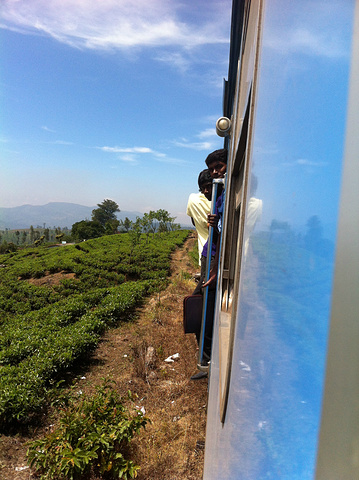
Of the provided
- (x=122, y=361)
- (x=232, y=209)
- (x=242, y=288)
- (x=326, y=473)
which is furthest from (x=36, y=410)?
(x=326, y=473)

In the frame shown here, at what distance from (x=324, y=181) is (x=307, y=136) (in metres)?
0.08

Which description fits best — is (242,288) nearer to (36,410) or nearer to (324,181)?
(324,181)

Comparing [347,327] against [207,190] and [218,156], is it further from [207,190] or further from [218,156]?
[207,190]

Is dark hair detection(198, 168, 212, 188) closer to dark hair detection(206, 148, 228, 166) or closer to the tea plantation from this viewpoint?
dark hair detection(206, 148, 228, 166)

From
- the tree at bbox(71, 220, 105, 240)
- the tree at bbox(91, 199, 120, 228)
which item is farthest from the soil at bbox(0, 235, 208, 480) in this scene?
the tree at bbox(91, 199, 120, 228)

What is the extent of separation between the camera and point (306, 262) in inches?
14.5

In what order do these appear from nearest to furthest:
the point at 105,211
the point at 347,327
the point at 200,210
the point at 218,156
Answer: the point at 347,327, the point at 218,156, the point at 200,210, the point at 105,211

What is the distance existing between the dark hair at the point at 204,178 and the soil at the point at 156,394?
2335 millimetres

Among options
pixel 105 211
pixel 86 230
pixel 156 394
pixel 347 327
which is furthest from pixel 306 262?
pixel 105 211

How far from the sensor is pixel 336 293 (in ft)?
1.05

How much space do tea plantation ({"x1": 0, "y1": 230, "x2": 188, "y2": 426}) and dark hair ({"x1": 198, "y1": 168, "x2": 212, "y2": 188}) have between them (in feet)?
10.0

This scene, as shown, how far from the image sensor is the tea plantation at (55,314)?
4270mm

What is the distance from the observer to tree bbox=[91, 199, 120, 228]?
2862 inches

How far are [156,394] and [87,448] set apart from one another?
1399mm
